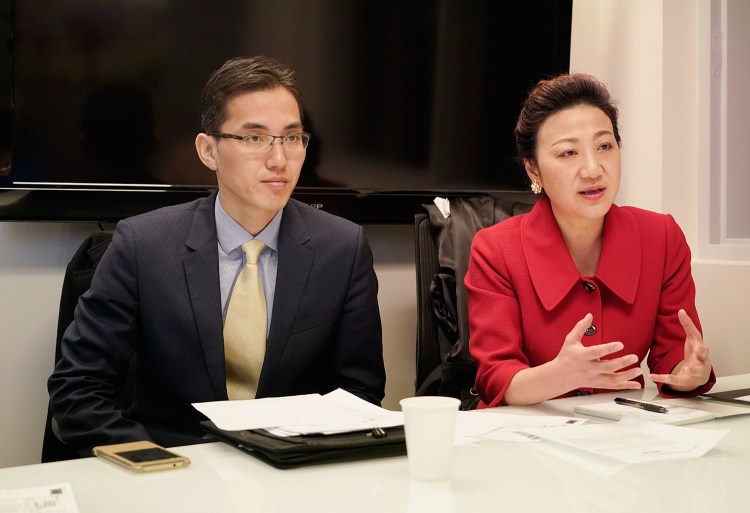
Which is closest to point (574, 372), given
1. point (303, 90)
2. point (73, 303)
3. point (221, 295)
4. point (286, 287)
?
point (286, 287)

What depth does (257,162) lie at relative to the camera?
1.95 m

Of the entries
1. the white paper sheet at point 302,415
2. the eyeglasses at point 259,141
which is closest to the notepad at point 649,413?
the white paper sheet at point 302,415

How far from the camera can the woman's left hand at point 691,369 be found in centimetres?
166

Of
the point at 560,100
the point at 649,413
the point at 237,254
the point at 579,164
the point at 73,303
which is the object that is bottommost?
the point at 649,413

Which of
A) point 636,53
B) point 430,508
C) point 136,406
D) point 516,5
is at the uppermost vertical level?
point 516,5

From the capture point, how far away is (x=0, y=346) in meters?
2.38

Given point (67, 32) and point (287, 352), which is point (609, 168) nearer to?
point (287, 352)

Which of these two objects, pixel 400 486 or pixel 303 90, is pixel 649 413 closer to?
pixel 400 486

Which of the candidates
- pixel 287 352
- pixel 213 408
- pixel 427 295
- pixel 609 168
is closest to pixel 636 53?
pixel 609 168

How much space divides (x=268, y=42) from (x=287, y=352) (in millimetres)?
1144

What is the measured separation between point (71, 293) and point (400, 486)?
1.35 meters

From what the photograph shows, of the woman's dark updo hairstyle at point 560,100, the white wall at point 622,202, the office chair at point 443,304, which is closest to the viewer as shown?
the woman's dark updo hairstyle at point 560,100

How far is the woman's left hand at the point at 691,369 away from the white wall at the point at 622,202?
33.1 inches

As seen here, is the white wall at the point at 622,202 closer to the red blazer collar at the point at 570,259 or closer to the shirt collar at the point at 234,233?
the red blazer collar at the point at 570,259
